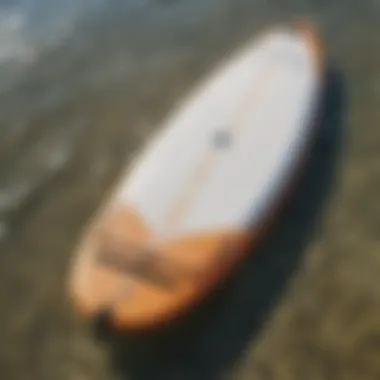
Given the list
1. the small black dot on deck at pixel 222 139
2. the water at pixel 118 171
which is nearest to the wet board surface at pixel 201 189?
the small black dot on deck at pixel 222 139

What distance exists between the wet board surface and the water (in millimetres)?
453

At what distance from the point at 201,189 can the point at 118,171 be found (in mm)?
1569

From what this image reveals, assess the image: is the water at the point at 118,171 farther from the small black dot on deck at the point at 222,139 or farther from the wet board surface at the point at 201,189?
the small black dot on deck at the point at 222,139

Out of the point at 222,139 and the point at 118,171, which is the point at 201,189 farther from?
the point at 118,171

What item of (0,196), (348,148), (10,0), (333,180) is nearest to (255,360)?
(333,180)

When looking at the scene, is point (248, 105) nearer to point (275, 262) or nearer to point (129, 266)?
point (275, 262)

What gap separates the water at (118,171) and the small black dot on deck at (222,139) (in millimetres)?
1021

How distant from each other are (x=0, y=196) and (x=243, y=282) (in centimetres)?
307

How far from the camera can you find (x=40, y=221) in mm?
8117

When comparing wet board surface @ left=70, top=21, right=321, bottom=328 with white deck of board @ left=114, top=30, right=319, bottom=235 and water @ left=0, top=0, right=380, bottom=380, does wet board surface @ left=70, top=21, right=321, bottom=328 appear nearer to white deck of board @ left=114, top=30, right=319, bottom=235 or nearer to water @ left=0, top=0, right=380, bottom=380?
white deck of board @ left=114, top=30, right=319, bottom=235

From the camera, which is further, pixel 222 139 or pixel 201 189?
pixel 222 139

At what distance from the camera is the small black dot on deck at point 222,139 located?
7.93m

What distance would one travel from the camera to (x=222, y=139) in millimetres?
7988

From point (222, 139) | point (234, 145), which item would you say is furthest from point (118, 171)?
point (234, 145)
